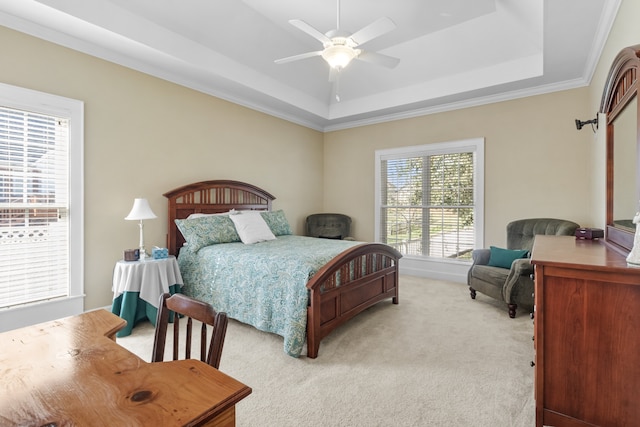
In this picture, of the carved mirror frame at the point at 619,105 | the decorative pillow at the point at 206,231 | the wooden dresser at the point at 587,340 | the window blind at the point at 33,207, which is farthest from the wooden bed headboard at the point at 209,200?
the carved mirror frame at the point at 619,105

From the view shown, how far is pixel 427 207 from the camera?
5.16 metres

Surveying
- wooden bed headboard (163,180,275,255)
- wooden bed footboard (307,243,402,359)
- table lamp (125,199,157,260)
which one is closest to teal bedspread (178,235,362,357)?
wooden bed footboard (307,243,402,359)

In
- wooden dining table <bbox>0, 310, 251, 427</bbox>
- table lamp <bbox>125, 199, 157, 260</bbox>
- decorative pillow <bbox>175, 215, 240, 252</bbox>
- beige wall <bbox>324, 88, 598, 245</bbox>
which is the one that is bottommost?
wooden dining table <bbox>0, 310, 251, 427</bbox>

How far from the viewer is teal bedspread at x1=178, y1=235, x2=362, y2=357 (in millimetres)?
2533

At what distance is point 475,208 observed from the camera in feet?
15.5

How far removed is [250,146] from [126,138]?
180cm

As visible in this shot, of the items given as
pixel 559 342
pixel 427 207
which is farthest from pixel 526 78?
pixel 559 342

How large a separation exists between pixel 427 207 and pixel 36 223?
196 inches

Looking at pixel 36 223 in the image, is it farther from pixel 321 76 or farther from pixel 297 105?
pixel 321 76

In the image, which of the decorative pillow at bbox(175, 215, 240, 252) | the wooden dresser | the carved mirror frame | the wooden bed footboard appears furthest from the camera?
the decorative pillow at bbox(175, 215, 240, 252)

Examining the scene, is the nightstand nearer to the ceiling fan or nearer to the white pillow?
the white pillow

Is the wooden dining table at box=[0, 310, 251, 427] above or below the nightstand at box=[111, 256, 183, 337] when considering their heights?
above

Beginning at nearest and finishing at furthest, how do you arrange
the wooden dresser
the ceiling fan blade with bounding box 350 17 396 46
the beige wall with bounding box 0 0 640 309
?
1. the wooden dresser
2. the ceiling fan blade with bounding box 350 17 396 46
3. the beige wall with bounding box 0 0 640 309

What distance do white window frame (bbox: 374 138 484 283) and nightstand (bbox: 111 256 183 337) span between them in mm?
3669
